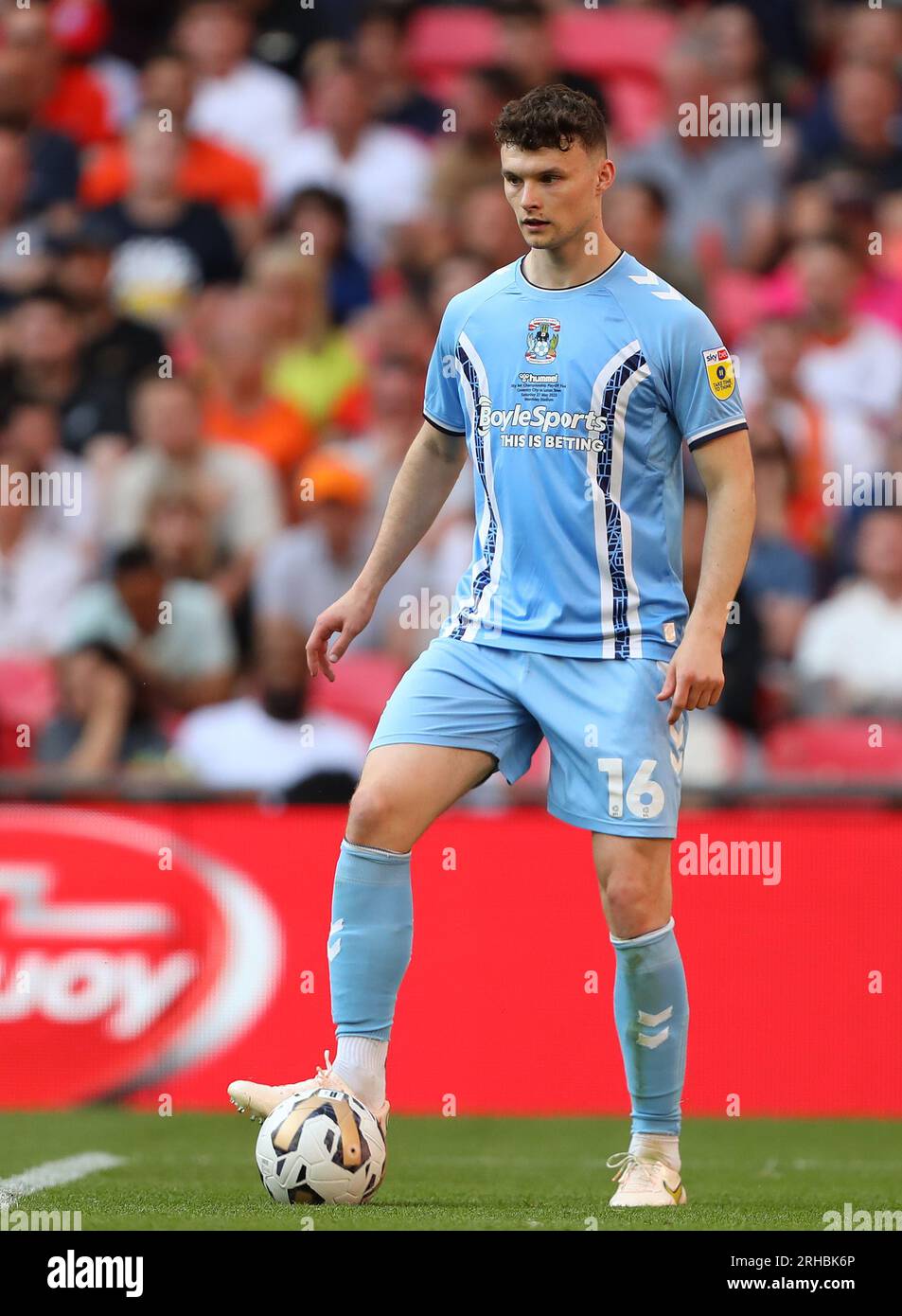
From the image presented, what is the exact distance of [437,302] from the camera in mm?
11219

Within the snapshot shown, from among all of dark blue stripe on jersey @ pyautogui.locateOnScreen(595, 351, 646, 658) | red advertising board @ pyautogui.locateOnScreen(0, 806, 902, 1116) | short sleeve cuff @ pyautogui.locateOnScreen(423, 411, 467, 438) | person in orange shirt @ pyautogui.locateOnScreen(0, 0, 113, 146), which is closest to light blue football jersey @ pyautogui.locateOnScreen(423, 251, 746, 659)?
dark blue stripe on jersey @ pyautogui.locateOnScreen(595, 351, 646, 658)

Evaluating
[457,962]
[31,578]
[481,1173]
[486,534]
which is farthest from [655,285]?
[31,578]

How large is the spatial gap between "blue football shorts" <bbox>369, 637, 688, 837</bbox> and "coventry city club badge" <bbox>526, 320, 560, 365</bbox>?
2.27 ft

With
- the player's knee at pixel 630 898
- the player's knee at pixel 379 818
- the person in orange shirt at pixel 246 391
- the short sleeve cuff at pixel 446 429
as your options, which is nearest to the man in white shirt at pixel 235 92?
the person in orange shirt at pixel 246 391

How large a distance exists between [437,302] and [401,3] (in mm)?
2710

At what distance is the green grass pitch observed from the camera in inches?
180

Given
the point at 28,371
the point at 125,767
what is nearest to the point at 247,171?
the point at 28,371

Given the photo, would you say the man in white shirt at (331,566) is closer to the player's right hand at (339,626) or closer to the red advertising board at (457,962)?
the red advertising board at (457,962)

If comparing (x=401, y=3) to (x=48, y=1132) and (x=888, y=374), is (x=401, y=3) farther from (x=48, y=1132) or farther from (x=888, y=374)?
(x=48, y=1132)

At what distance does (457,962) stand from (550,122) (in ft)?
12.3

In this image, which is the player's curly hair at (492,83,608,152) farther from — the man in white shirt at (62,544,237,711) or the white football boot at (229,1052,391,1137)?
the man in white shirt at (62,544,237,711)

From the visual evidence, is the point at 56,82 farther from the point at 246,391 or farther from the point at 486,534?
the point at 486,534

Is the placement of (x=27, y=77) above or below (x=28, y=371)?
above

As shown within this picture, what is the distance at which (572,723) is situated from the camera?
4.99 meters
